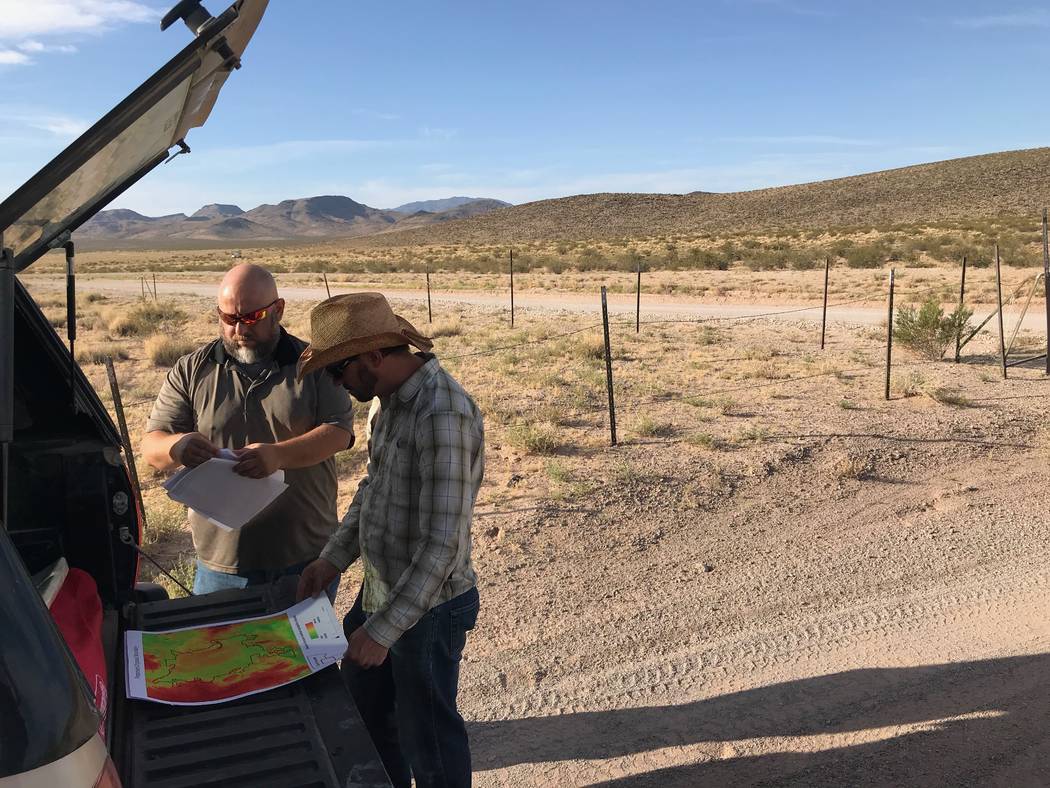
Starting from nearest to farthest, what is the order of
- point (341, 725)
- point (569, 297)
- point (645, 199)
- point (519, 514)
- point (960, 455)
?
point (341, 725) → point (519, 514) → point (960, 455) → point (569, 297) → point (645, 199)

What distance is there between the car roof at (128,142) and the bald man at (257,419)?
25.0 inches

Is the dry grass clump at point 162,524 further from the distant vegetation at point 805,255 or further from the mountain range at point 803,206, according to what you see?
the mountain range at point 803,206

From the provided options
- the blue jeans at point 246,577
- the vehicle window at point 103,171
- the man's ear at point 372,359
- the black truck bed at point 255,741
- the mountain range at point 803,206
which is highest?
the mountain range at point 803,206

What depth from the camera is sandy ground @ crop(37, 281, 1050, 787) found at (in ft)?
12.0

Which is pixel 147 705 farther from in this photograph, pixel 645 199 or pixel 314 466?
pixel 645 199

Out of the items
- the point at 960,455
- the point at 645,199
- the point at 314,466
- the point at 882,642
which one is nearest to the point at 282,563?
the point at 314,466

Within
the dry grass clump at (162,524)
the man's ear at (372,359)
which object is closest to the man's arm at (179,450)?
the man's ear at (372,359)

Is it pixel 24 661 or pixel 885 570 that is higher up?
pixel 24 661

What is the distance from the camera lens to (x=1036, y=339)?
14102 mm

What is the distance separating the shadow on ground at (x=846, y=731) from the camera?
11.4 feet

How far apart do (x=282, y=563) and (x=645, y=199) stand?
91867mm

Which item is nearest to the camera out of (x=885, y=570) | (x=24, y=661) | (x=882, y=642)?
(x=24, y=661)

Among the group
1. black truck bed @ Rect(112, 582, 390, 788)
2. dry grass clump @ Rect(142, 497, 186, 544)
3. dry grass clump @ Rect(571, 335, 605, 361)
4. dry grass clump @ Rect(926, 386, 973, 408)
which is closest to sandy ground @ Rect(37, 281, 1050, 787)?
dry grass clump @ Rect(926, 386, 973, 408)

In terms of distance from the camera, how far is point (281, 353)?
10.8 feet
